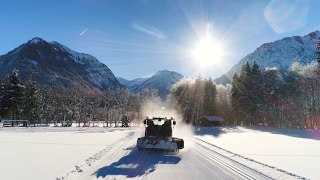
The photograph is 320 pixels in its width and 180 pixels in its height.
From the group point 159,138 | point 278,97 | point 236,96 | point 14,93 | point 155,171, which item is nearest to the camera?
point 155,171

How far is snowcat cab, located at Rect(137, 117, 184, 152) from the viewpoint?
16.7 metres

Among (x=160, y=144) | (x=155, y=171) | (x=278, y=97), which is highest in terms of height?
(x=278, y=97)

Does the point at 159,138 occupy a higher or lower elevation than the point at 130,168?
higher

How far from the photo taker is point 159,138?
17188 millimetres

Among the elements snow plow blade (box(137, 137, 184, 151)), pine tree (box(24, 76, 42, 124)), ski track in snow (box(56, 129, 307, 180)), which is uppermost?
pine tree (box(24, 76, 42, 124))

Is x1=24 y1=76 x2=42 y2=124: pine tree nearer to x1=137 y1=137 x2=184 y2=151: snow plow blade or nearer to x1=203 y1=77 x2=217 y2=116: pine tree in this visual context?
x1=203 y1=77 x2=217 y2=116: pine tree

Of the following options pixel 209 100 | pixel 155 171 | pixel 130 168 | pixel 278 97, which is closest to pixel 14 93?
pixel 209 100

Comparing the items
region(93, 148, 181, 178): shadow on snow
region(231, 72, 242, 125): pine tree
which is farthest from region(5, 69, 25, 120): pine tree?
region(231, 72, 242, 125): pine tree

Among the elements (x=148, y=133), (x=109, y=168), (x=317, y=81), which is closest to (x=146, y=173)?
(x=109, y=168)

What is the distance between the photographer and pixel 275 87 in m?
60.4

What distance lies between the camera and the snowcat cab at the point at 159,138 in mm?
16688

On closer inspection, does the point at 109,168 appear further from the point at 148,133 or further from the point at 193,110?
the point at 193,110

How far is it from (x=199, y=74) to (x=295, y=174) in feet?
233

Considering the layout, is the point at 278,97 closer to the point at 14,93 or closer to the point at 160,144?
the point at 160,144
